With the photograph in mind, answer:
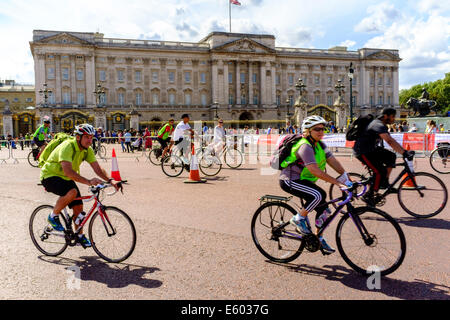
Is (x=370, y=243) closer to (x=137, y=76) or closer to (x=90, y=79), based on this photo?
(x=90, y=79)

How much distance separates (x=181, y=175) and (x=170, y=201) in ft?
15.8

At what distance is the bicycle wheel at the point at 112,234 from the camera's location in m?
5.24

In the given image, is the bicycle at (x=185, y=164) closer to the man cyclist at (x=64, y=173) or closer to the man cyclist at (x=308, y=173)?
the man cyclist at (x=64, y=173)

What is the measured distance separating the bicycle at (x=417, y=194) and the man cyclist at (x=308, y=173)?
99.2 inches

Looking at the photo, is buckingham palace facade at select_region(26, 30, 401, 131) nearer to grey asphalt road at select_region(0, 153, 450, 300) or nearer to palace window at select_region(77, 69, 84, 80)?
palace window at select_region(77, 69, 84, 80)

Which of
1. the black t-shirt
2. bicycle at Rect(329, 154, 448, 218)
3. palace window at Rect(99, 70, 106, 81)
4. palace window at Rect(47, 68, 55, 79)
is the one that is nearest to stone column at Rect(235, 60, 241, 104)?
palace window at Rect(99, 70, 106, 81)

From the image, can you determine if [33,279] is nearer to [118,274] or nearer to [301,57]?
[118,274]

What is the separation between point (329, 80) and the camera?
3391 inches

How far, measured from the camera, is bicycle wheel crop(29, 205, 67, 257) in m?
5.63

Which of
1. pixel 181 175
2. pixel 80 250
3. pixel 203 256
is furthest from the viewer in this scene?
pixel 181 175

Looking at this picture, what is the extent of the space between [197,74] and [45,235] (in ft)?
244

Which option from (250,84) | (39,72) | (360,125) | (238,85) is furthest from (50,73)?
(360,125)

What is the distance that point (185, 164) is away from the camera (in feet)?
45.1

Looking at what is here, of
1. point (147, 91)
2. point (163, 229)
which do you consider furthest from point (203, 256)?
point (147, 91)
